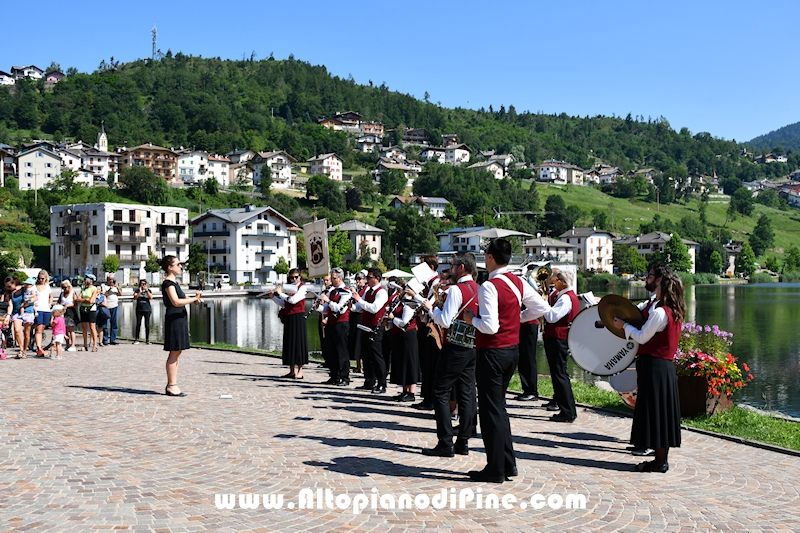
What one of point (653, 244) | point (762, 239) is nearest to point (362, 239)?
point (653, 244)

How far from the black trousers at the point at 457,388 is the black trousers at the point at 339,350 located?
19.4 feet

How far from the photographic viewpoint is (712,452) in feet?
29.3

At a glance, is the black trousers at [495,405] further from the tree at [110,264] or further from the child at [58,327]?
the tree at [110,264]

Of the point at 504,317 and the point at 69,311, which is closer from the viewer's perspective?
the point at 504,317

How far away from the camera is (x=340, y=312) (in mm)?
14711

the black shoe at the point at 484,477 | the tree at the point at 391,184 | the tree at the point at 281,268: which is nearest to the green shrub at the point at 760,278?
the tree at the point at 391,184

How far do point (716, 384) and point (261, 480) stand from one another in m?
7.18

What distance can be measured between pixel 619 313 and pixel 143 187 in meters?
121

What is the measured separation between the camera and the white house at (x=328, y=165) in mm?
180625

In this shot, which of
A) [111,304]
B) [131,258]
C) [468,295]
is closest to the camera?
[468,295]

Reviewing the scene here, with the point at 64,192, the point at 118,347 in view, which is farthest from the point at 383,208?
the point at 118,347

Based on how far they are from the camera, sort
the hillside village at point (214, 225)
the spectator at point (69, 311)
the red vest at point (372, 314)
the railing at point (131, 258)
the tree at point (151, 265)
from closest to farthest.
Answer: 1. the red vest at point (372, 314)
2. the spectator at point (69, 311)
3. the tree at point (151, 265)
4. the railing at point (131, 258)
5. the hillside village at point (214, 225)

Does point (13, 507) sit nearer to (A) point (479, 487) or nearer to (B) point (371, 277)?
(A) point (479, 487)

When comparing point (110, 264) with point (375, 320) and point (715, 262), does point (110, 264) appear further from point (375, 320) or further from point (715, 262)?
point (715, 262)
